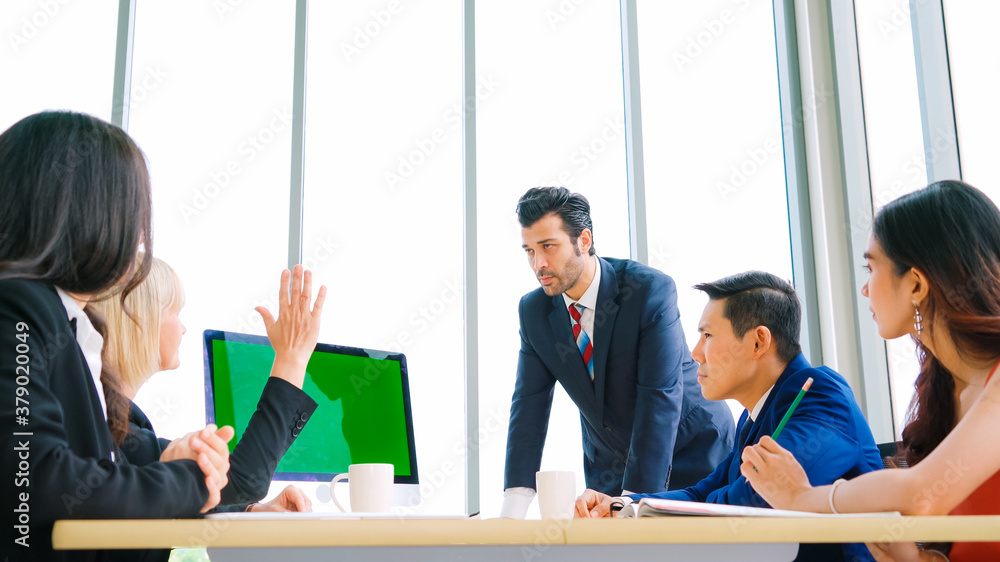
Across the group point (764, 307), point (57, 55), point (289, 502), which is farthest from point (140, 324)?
→ point (57, 55)

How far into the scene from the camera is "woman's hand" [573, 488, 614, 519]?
1547 mm

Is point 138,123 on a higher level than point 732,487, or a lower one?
higher

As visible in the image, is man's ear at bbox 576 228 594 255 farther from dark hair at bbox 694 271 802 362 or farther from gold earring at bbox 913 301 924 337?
gold earring at bbox 913 301 924 337

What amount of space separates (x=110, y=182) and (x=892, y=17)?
3397mm

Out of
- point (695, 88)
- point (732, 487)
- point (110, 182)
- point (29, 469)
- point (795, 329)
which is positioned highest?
point (695, 88)

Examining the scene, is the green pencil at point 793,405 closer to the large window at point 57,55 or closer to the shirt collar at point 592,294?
the shirt collar at point 592,294

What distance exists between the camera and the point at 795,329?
1.86m

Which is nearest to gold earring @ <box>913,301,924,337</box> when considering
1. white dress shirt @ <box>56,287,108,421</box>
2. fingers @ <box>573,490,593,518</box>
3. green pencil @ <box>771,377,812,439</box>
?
green pencil @ <box>771,377,812,439</box>

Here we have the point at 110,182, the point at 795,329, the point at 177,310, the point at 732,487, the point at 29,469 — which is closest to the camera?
the point at 29,469

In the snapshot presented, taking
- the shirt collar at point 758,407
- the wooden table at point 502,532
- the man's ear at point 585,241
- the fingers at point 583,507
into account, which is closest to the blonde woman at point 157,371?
the wooden table at point 502,532

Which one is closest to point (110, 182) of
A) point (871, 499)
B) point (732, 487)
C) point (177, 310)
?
point (177, 310)

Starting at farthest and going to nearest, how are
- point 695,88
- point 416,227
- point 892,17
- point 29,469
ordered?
point 695,88 < point 416,227 < point 892,17 < point 29,469

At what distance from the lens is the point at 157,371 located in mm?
1548

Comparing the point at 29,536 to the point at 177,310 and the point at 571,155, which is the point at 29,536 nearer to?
the point at 177,310
